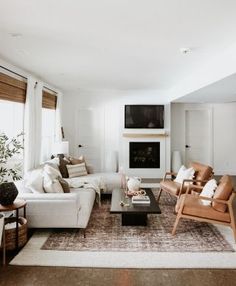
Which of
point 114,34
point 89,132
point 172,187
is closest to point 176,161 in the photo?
point 89,132

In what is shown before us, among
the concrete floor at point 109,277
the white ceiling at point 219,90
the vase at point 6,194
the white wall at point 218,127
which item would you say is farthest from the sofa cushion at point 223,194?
the white wall at point 218,127

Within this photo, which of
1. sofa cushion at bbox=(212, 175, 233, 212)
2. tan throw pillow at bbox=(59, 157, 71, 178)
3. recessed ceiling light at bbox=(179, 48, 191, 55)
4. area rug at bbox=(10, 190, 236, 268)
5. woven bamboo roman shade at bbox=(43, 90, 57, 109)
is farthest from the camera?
woven bamboo roman shade at bbox=(43, 90, 57, 109)

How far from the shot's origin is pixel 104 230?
3.89m

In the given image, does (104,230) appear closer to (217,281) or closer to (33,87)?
(217,281)

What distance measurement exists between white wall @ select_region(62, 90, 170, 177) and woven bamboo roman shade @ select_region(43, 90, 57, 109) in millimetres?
902

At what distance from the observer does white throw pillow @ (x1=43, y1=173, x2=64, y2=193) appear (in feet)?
12.5

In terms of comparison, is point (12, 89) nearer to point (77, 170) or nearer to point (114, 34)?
point (77, 170)

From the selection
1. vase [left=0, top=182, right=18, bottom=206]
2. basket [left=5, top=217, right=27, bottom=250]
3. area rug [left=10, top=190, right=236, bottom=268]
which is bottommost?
area rug [left=10, top=190, right=236, bottom=268]

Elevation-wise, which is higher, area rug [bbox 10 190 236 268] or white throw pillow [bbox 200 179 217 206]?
white throw pillow [bbox 200 179 217 206]

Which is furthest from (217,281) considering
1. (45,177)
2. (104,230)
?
(45,177)

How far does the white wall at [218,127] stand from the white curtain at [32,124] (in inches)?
170

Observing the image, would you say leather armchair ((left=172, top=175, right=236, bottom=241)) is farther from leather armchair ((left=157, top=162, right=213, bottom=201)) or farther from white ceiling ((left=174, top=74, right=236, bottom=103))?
white ceiling ((left=174, top=74, right=236, bottom=103))

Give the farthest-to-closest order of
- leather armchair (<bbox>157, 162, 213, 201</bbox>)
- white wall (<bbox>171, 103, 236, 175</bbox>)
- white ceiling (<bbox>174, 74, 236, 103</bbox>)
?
white wall (<bbox>171, 103, 236, 175</bbox>) < leather armchair (<bbox>157, 162, 213, 201</bbox>) < white ceiling (<bbox>174, 74, 236, 103</bbox>)

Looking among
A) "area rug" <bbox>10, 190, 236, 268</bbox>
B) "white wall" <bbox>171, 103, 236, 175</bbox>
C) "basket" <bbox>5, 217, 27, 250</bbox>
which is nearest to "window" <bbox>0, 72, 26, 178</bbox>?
"basket" <bbox>5, 217, 27, 250</bbox>
